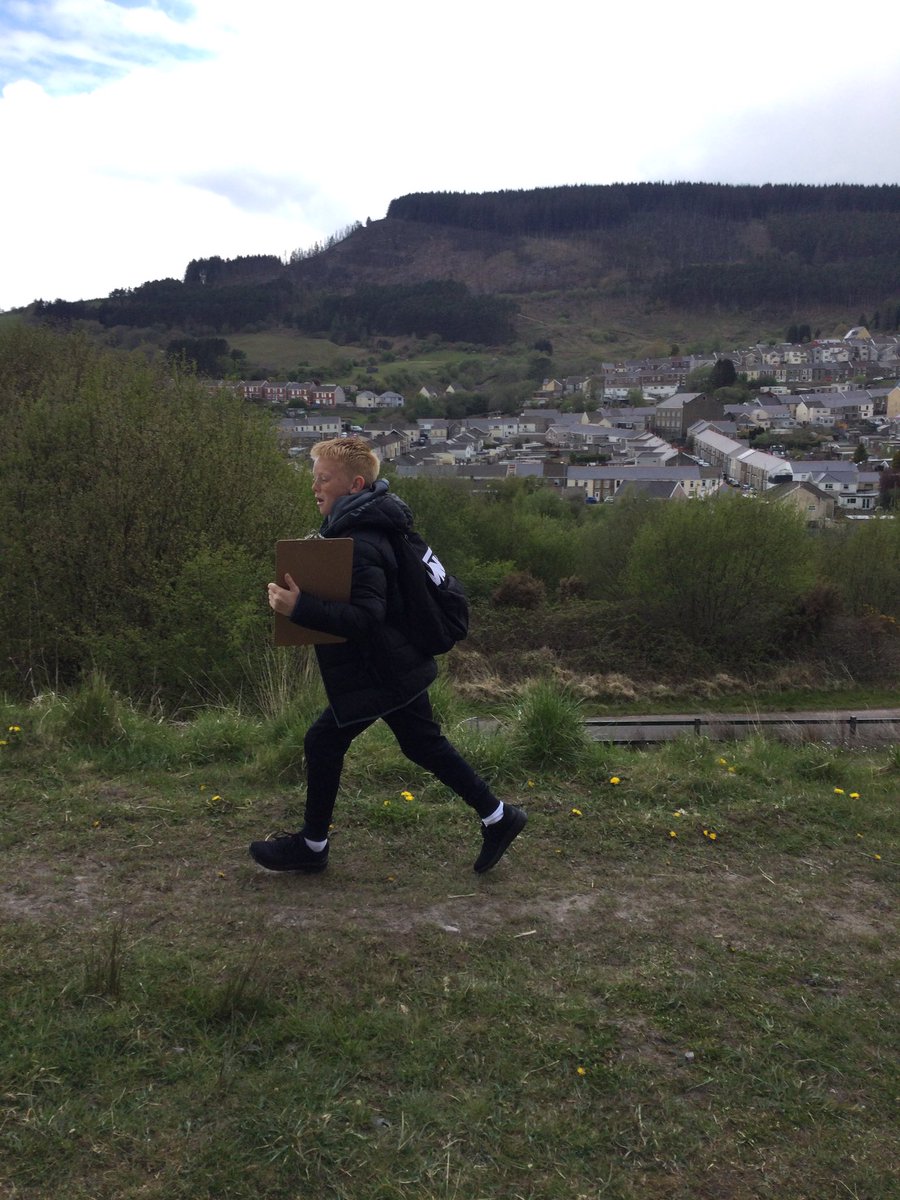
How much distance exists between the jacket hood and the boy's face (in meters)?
0.07

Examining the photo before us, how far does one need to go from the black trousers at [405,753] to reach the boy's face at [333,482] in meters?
0.83

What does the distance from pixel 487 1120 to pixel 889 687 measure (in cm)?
3207

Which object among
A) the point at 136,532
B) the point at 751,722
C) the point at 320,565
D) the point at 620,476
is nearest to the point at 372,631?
the point at 320,565

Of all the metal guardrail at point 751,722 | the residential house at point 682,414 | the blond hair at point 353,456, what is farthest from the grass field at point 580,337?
the blond hair at point 353,456

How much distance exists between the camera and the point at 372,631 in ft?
12.0

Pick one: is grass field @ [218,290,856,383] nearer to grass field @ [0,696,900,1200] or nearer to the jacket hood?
grass field @ [0,696,900,1200]

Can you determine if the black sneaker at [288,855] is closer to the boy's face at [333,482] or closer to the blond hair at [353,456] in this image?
the boy's face at [333,482]

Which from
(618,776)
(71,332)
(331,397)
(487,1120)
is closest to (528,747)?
(618,776)

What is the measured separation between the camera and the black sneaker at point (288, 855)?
12.8 feet

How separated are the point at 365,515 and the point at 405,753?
98cm

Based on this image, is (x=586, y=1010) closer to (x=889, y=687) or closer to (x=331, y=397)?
(x=889, y=687)

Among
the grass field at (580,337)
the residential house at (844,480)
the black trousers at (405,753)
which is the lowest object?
the residential house at (844,480)

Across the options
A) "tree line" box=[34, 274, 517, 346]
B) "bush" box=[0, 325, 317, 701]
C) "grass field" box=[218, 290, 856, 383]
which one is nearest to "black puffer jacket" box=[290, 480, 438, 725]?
"bush" box=[0, 325, 317, 701]

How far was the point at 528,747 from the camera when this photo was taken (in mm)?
5457
